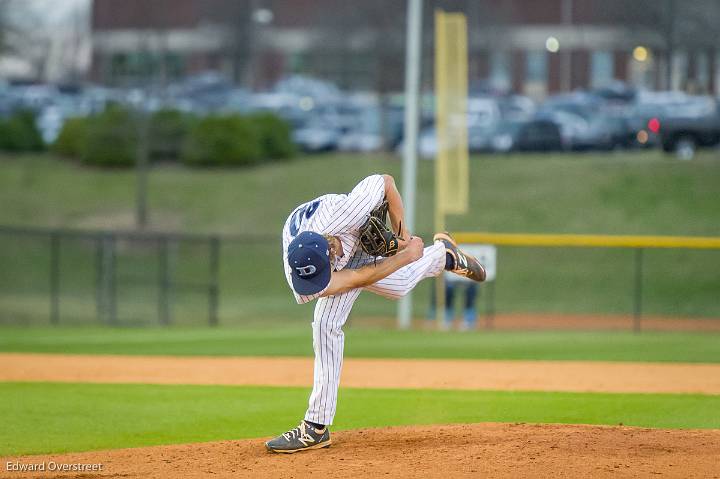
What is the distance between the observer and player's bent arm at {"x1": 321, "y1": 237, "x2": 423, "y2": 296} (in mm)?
6730

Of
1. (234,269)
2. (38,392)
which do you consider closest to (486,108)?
(234,269)

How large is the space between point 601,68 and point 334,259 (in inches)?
1705

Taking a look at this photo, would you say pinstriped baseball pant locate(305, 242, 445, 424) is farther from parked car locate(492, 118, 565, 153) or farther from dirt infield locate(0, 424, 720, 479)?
parked car locate(492, 118, 565, 153)

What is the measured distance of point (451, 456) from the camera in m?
6.74

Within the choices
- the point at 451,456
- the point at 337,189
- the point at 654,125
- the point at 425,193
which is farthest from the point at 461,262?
the point at 654,125

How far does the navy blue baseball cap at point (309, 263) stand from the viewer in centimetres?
652

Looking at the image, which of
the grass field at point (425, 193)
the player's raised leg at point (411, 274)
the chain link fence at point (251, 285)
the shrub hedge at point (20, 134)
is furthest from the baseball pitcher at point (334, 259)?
the shrub hedge at point (20, 134)

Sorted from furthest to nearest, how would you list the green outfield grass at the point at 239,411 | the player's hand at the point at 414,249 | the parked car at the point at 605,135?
the parked car at the point at 605,135, the green outfield grass at the point at 239,411, the player's hand at the point at 414,249

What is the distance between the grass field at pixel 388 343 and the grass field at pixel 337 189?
376 cm

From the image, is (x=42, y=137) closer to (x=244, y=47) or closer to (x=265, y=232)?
(x=244, y=47)

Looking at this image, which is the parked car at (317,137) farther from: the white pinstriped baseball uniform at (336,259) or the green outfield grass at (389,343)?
the white pinstriped baseball uniform at (336,259)

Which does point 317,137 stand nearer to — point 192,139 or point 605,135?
point 192,139

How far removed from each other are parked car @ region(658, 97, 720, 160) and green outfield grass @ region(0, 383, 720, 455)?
86.3 feet

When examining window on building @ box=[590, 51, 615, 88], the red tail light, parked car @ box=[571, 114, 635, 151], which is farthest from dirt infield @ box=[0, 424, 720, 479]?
window on building @ box=[590, 51, 615, 88]
